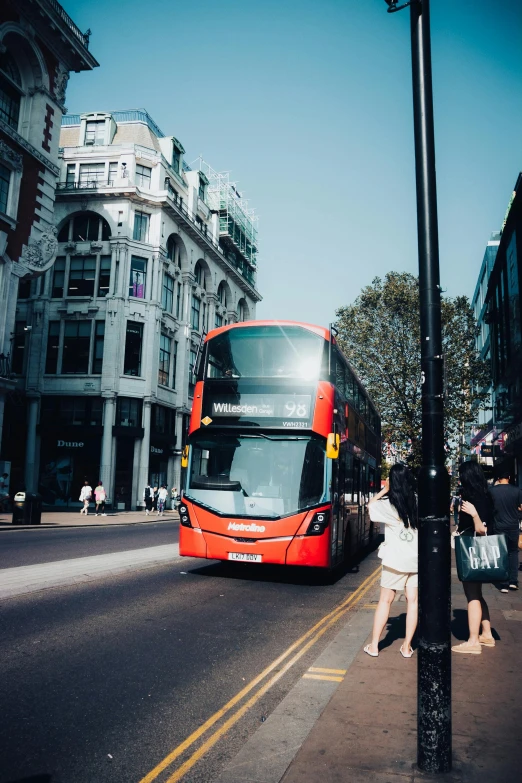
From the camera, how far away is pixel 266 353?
10.6m

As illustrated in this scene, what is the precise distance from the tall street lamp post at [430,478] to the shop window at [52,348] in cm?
3847

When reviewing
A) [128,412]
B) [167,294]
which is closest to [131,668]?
[128,412]

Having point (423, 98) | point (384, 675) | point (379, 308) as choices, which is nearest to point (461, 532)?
point (384, 675)

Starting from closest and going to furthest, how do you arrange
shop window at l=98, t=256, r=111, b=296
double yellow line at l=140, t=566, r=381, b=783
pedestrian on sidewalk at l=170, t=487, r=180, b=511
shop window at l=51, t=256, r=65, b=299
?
double yellow line at l=140, t=566, r=381, b=783 → shop window at l=98, t=256, r=111, b=296 → shop window at l=51, t=256, r=65, b=299 → pedestrian on sidewalk at l=170, t=487, r=180, b=511

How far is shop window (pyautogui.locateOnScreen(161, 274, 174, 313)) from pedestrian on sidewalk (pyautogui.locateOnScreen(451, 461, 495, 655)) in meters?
37.6

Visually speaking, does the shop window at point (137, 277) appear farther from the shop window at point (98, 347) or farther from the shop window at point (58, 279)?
the shop window at point (58, 279)

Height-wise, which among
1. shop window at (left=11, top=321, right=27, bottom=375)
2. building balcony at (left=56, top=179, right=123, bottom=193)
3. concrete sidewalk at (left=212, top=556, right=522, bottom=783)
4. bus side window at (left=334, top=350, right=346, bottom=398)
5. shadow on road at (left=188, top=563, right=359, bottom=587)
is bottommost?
shadow on road at (left=188, top=563, right=359, bottom=587)

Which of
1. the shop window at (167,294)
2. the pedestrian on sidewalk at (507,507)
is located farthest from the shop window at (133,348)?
the pedestrian on sidewalk at (507,507)

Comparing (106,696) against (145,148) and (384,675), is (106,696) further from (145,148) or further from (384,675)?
(145,148)

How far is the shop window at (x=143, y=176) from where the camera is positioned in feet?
136

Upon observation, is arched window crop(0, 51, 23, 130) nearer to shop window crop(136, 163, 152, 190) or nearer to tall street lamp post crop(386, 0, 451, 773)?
shop window crop(136, 163, 152, 190)

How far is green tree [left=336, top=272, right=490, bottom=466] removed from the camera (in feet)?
118

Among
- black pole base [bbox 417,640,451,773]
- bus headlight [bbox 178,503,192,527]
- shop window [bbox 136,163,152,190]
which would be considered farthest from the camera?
shop window [bbox 136,163,152,190]

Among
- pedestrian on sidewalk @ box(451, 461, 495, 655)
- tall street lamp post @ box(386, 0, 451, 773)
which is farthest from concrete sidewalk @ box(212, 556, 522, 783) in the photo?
tall street lamp post @ box(386, 0, 451, 773)
